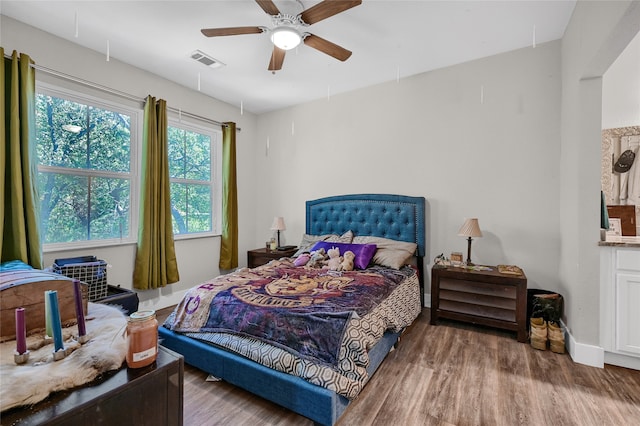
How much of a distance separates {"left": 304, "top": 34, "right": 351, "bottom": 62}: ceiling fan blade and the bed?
179cm

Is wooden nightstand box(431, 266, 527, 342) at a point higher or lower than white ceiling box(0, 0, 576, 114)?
lower

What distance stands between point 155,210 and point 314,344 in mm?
2526

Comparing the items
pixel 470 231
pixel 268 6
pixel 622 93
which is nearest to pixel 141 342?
pixel 268 6

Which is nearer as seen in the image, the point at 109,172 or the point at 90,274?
the point at 90,274

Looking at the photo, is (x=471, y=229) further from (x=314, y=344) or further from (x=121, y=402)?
(x=121, y=402)

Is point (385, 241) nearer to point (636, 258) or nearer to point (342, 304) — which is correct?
point (342, 304)

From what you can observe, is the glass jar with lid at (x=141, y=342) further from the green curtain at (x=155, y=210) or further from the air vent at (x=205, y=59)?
the air vent at (x=205, y=59)

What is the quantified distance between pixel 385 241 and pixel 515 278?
1.30 meters

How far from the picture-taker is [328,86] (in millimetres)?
3846

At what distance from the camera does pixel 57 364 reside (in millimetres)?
688

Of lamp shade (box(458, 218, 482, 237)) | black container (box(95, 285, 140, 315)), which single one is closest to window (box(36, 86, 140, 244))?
black container (box(95, 285, 140, 315))

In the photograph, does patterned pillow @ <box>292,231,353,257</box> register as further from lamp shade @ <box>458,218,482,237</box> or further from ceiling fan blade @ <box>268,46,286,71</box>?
ceiling fan blade @ <box>268,46,286,71</box>

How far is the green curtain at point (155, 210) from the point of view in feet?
10.6

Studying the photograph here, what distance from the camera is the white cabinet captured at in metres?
2.12
